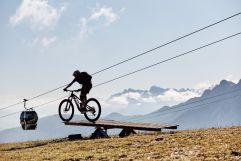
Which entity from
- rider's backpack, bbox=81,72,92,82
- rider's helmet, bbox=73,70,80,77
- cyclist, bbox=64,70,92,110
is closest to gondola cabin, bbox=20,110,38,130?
cyclist, bbox=64,70,92,110

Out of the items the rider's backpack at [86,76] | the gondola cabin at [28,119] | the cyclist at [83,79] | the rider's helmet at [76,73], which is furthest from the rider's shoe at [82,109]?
the gondola cabin at [28,119]

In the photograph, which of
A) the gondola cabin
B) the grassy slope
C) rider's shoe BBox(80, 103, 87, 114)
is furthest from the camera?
the gondola cabin

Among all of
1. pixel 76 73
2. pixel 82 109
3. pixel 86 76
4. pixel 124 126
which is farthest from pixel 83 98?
pixel 124 126

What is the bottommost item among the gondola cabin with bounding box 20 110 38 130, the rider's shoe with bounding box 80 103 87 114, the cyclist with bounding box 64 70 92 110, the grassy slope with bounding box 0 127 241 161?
the grassy slope with bounding box 0 127 241 161

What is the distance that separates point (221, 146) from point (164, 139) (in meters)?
6.71

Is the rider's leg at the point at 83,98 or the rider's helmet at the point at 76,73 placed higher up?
the rider's helmet at the point at 76,73

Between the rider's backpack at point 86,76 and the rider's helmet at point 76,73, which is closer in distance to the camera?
the rider's helmet at point 76,73

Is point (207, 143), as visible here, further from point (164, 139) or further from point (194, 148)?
point (164, 139)

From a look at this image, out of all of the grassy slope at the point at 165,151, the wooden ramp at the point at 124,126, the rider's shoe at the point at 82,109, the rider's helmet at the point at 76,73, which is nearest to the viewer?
the grassy slope at the point at 165,151

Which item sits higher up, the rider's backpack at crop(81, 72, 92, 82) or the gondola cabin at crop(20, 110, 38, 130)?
the rider's backpack at crop(81, 72, 92, 82)

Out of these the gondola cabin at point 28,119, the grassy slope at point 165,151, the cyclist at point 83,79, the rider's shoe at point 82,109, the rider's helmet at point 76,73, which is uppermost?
the rider's helmet at point 76,73

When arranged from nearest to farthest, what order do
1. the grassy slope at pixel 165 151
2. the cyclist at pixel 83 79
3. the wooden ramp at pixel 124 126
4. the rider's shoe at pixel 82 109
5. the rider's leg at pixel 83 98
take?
the grassy slope at pixel 165 151
the cyclist at pixel 83 79
the rider's leg at pixel 83 98
the rider's shoe at pixel 82 109
the wooden ramp at pixel 124 126

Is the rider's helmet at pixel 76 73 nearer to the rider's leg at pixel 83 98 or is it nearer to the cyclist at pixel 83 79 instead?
the cyclist at pixel 83 79

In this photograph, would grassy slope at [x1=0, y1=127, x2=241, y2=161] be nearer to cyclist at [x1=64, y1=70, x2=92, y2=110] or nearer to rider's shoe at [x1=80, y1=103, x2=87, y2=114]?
rider's shoe at [x1=80, y1=103, x2=87, y2=114]
